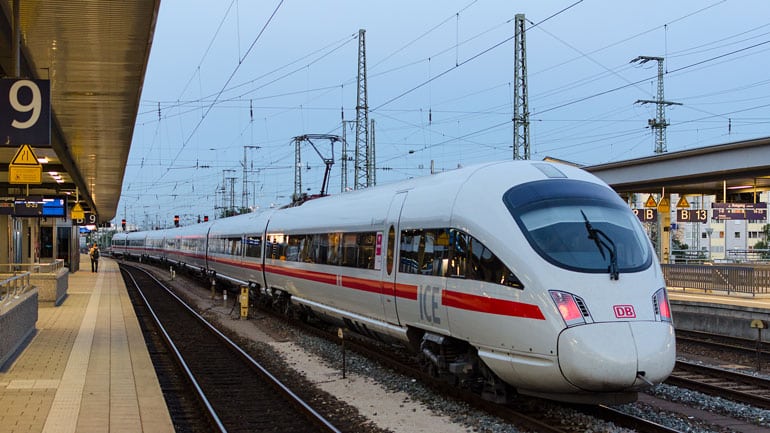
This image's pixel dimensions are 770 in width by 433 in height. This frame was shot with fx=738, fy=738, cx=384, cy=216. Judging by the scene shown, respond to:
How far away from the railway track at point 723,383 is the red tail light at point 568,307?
402 cm

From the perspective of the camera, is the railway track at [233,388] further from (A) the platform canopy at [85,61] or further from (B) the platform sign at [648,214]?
(B) the platform sign at [648,214]

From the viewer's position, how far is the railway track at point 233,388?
29.6ft

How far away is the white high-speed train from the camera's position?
289 inches

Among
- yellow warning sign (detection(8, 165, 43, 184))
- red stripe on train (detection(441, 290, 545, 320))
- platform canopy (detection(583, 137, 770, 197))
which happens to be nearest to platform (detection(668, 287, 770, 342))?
platform canopy (detection(583, 137, 770, 197))

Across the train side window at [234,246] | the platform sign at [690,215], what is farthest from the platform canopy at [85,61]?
the platform sign at [690,215]

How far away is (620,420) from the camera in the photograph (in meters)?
8.27

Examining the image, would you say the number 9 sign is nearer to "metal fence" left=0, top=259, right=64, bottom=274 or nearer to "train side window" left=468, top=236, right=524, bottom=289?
"train side window" left=468, top=236, right=524, bottom=289

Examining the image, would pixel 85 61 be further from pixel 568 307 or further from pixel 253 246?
pixel 253 246

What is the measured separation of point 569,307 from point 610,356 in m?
0.61

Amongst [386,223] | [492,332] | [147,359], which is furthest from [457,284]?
[147,359]

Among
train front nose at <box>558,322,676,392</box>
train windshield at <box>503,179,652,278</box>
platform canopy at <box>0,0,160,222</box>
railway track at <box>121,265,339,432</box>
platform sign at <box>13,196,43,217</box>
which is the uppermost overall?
platform canopy at <box>0,0,160,222</box>

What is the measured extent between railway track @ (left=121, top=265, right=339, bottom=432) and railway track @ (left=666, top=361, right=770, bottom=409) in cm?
564

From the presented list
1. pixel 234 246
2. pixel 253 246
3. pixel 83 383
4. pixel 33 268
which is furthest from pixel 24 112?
pixel 234 246

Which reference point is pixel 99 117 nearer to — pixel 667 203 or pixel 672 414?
pixel 672 414
